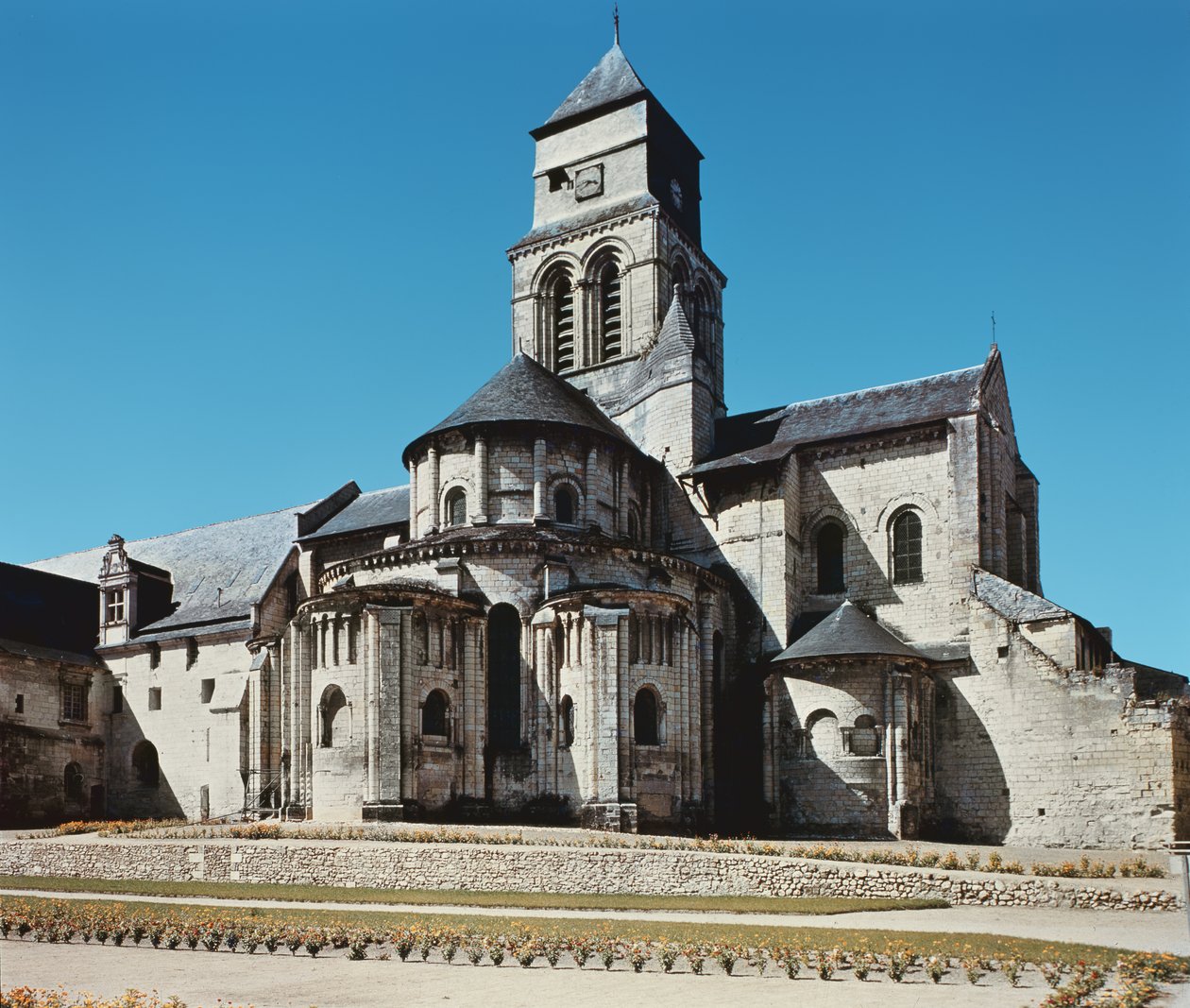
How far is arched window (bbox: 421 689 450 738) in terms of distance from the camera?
3416cm

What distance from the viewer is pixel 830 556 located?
40.9 m

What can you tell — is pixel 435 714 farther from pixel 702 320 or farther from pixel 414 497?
pixel 702 320

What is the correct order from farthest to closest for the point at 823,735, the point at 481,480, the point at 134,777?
the point at 134,777 < the point at 481,480 < the point at 823,735

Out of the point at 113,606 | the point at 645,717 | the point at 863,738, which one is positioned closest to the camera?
the point at 645,717

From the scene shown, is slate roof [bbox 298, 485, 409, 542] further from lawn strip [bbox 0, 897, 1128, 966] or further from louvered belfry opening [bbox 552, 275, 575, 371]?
lawn strip [bbox 0, 897, 1128, 966]

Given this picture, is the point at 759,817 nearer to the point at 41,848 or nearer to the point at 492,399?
the point at 492,399

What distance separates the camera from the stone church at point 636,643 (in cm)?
3384

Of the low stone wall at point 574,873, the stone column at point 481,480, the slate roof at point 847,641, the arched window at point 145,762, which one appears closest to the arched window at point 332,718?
the low stone wall at point 574,873

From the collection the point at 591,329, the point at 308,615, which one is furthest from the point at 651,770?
the point at 591,329

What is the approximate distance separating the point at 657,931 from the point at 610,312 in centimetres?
3554

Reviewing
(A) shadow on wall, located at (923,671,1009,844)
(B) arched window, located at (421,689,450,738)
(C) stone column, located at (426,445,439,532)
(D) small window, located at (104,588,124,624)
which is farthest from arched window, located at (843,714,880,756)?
(D) small window, located at (104,588,124,624)

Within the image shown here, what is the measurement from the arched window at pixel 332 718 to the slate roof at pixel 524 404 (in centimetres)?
951

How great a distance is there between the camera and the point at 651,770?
112 feet

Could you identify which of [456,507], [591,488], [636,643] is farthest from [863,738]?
[456,507]
